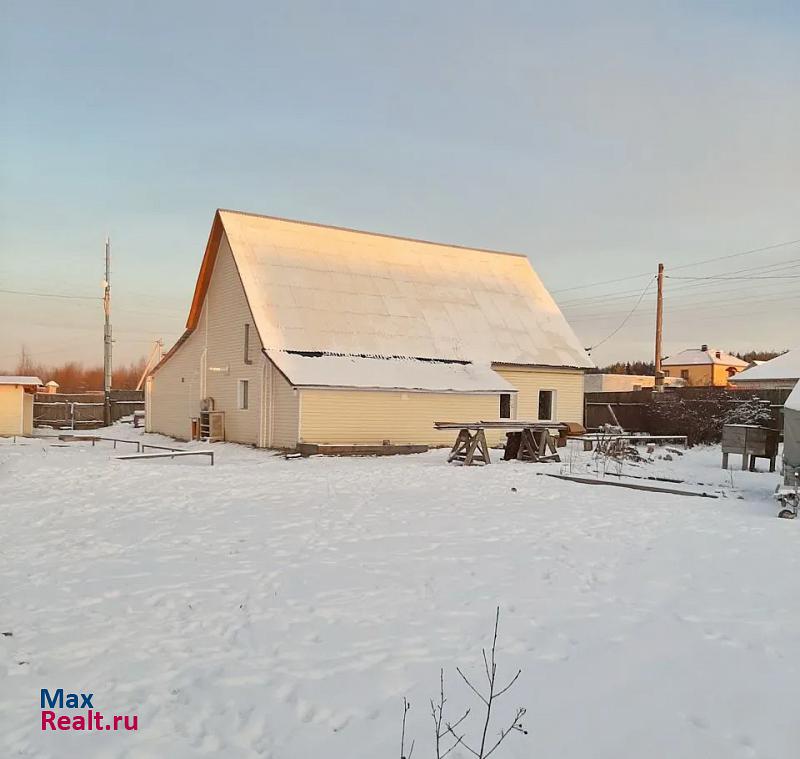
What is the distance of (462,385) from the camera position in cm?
2517

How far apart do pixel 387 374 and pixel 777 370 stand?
17454 mm

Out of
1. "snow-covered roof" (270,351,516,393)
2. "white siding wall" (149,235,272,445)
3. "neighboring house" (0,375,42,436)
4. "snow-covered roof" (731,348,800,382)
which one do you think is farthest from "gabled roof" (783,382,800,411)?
"neighboring house" (0,375,42,436)

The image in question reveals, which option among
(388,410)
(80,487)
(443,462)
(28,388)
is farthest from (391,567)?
(28,388)

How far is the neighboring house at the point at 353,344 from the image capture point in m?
23.3

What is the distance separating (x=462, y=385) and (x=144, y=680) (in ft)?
67.1

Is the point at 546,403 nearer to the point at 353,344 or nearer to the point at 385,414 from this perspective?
the point at 385,414

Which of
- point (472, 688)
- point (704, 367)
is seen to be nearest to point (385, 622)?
point (472, 688)

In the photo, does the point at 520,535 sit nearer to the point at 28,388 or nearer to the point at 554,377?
the point at 554,377

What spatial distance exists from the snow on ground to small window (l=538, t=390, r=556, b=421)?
17358 mm

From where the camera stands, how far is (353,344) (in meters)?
25.1

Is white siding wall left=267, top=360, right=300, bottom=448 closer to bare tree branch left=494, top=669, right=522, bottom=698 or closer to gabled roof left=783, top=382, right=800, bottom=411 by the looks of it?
gabled roof left=783, top=382, right=800, bottom=411

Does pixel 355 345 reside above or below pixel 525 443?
above

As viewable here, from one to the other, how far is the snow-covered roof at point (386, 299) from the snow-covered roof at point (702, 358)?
41604 mm

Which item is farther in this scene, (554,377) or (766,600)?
(554,377)
